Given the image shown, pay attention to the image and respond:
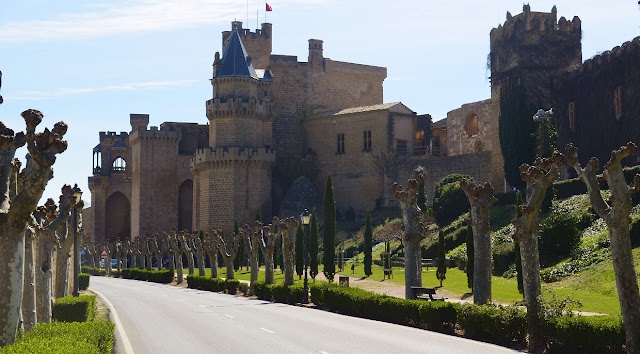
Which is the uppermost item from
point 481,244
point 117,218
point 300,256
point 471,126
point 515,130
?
point 471,126

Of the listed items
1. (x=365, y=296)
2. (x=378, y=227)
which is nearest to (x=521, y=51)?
(x=378, y=227)

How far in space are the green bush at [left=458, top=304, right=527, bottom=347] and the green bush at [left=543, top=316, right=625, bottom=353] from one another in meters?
1.19

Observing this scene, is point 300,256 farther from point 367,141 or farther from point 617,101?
point 367,141

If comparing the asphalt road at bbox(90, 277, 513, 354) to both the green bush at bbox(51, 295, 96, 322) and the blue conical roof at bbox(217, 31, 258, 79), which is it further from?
the blue conical roof at bbox(217, 31, 258, 79)

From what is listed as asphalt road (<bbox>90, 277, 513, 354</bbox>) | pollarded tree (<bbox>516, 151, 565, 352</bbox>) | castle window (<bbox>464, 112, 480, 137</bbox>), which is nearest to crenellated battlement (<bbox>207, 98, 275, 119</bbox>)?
castle window (<bbox>464, 112, 480, 137</bbox>)

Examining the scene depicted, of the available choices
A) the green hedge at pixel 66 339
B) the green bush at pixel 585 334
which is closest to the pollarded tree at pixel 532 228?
the green bush at pixel 585 334

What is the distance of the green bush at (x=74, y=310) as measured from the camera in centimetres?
2539

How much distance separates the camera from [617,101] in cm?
4953

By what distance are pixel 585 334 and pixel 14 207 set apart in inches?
380

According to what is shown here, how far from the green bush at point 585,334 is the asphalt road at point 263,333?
1066 mm

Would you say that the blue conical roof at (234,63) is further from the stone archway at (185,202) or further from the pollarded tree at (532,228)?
the pollarded tree at (532,228)

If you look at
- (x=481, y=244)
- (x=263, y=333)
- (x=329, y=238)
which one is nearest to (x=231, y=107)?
(x=329, y=238)

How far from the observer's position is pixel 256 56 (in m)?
87.1

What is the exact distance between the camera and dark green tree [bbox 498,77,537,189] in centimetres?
5272
